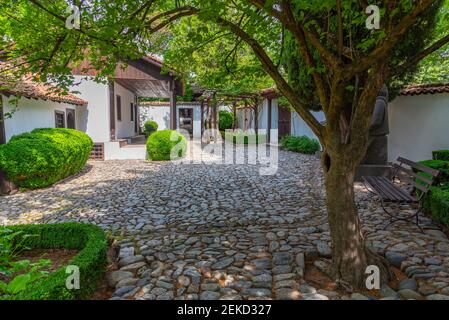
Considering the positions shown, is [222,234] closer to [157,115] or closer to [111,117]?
[111,117]

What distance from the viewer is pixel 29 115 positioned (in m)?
9.59

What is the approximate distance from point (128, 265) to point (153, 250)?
44 cm

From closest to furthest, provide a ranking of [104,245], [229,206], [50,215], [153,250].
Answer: [104,245] → [153,250] → [50,215] → [229,206]

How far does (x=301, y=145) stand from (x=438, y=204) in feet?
35.8

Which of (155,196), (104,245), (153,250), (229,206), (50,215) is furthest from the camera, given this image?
(155,196)

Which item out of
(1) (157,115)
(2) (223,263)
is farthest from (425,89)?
(1) (157,115)

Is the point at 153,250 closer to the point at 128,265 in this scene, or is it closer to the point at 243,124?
the point at 128,265

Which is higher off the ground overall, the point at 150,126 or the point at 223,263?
the point at 150,126

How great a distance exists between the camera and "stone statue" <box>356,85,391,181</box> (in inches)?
301

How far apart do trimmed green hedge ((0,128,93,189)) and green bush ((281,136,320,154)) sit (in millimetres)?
10155

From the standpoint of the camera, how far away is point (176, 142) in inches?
518

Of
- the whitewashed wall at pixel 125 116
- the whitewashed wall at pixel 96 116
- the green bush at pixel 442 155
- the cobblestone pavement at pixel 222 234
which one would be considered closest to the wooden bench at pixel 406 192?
the cobblestone pavement at pixel 222 234

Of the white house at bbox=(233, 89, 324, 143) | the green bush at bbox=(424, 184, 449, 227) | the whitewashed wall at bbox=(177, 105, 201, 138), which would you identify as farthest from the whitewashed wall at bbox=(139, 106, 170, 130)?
the green bush at bbox=(424, 184, 449, 227)
